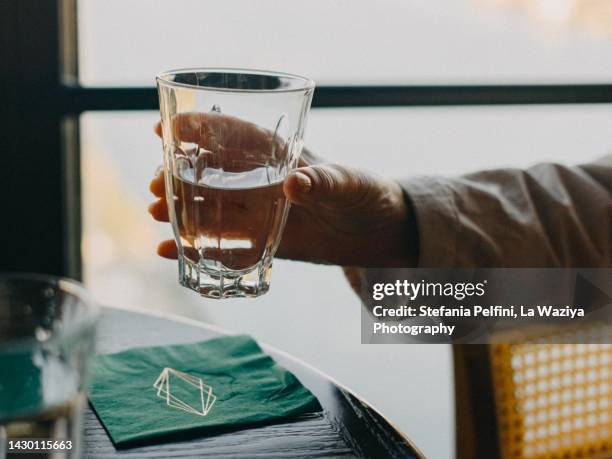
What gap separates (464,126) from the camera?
4.93 feet

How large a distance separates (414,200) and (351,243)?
0.08 m

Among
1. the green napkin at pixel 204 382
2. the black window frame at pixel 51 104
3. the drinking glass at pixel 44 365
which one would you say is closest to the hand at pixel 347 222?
the green napkin at pixel 204 382

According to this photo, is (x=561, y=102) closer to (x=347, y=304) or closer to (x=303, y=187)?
(x=347, y=304)

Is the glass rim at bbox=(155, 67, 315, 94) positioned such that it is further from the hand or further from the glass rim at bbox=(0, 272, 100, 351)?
the glass rim at bbox=(0, 272, 100, 351)

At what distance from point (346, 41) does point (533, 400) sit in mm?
845

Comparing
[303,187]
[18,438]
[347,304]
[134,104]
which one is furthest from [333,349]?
[18,438]

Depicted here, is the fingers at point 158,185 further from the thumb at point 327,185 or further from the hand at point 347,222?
the thumb at point 327,185

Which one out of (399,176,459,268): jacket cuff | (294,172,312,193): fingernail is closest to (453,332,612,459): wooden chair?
(399,176,459,268): jacket cuff

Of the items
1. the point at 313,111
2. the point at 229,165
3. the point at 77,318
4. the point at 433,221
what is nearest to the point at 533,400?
the point at 433,221

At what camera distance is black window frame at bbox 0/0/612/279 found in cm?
126

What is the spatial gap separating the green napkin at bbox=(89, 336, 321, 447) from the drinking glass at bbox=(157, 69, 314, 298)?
7 centimetres

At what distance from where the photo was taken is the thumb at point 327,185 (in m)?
0.56

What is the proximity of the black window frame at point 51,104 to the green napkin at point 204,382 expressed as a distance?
0.74 meters

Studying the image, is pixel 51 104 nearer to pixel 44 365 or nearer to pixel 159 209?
pixel 159 209
